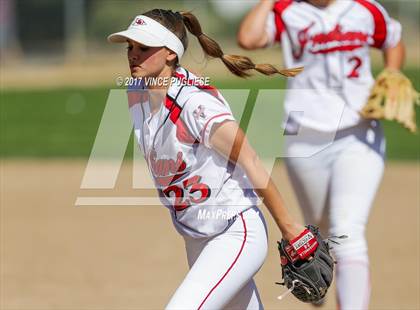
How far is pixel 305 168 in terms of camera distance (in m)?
5.57

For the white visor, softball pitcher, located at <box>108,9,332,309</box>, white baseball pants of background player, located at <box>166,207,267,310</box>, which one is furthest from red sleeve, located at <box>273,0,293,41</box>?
white baseball pants of background player, located at <box>166,207,267,310</box>

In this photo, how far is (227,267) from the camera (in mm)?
3982


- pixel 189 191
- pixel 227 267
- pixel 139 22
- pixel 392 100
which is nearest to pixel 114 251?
pixel 392 100

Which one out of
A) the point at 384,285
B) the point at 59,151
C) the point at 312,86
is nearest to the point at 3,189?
the point at 59,151

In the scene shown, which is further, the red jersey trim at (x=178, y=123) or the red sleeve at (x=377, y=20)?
the red sleeve at (x=377, y=20)

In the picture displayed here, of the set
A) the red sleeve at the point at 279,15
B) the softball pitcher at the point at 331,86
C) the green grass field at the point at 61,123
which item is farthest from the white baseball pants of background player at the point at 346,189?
the green grass field at the point at 61,123

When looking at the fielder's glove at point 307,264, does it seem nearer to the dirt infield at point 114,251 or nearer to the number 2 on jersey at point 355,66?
the number 2 on jersey at point 355,66

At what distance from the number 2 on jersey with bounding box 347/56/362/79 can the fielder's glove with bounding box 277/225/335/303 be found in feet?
5.49

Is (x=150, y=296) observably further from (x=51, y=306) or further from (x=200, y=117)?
(x=200, y=117)

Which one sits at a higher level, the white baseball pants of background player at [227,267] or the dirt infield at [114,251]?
the white baseball pants of background player at [227,267]

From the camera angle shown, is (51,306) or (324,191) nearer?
(324,191)

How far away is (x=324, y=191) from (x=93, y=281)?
2.45m

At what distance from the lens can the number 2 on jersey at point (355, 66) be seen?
5.61 metres

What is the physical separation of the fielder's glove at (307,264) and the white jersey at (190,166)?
0.31 meters
